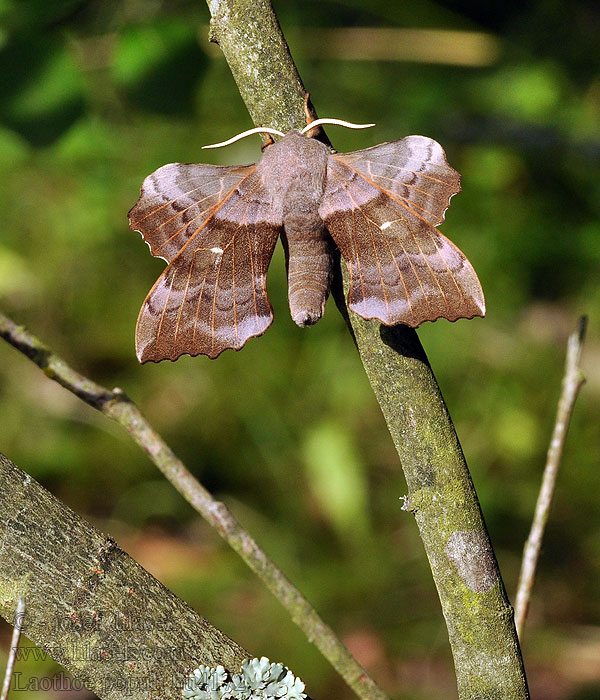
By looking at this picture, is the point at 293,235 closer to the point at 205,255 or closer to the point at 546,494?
the point at 205,255

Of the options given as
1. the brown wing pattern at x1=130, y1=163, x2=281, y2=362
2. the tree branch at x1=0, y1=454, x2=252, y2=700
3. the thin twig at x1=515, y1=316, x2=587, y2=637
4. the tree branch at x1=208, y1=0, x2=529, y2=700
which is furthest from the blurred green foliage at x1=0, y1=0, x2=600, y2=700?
the tree branch at x1=0, y1=454, x2=252, y2=700

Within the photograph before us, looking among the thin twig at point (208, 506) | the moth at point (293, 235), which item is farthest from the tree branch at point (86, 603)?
the moth at point (293, 235)

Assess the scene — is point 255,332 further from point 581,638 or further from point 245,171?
point 581,638

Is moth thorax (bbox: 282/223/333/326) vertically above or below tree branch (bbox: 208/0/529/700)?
above

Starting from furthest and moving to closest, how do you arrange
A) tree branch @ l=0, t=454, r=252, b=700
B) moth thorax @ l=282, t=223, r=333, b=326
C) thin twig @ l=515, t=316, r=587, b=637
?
1. thin twig @ l=515, t=316, r=587, b=637
2. moth thorax @ l=282, t=223, r=333, b=326
3. tree branch @ l=0, t=454, r=252, b=700

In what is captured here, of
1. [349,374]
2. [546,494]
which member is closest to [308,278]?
[546,494]

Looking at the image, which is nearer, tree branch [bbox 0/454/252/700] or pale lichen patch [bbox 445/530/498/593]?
tree branch [bbox 0/454/252/700]

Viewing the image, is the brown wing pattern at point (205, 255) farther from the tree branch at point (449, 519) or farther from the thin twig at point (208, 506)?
the tree branch at point (449, 519)

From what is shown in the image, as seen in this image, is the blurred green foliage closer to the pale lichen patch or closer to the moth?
the moth
